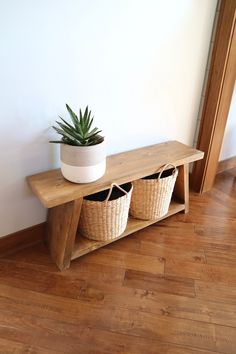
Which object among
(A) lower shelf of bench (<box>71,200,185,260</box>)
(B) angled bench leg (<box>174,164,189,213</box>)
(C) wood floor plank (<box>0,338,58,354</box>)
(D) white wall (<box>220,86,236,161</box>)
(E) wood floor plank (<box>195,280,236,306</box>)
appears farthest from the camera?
(D) white wall (<box>220,86,236,161</box>)

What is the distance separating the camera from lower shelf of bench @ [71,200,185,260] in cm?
131

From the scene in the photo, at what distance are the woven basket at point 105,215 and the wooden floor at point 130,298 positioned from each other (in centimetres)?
12

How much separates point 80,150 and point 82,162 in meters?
0.05

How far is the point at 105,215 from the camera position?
128 cm

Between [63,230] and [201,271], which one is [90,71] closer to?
[63,230]

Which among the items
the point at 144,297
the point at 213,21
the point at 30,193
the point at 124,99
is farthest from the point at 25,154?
the point at 213,21

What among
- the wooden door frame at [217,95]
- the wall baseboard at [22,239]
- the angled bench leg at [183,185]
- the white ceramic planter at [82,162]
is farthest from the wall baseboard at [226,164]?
the wall baseboard at [22,239]

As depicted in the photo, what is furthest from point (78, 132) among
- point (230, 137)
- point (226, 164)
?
point (226, 164)

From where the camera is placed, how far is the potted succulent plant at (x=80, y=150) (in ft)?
3.67

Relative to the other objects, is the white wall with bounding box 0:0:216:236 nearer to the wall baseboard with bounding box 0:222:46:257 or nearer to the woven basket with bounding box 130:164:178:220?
the wall baseboard with bounding box 0:222:46:257

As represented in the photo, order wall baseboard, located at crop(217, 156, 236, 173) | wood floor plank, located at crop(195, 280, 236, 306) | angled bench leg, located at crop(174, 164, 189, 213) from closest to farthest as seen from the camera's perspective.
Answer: wood floor plank, located at crop(195, 280, 236, 306) < angled bench leg, located at crop(174, 164, 189, 213) < wall baseboard, located at crop(217, 156, 236, 173)

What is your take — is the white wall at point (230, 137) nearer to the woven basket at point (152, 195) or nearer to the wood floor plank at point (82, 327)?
the woven basket at point (152, 195)

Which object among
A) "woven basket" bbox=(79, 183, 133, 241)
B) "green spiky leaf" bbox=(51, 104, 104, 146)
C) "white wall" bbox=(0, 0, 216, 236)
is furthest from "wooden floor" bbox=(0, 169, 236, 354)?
"green spiky leaf" bbox=(51, 104, 104, 146)

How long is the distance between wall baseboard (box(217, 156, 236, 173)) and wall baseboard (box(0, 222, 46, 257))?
1519 mm
